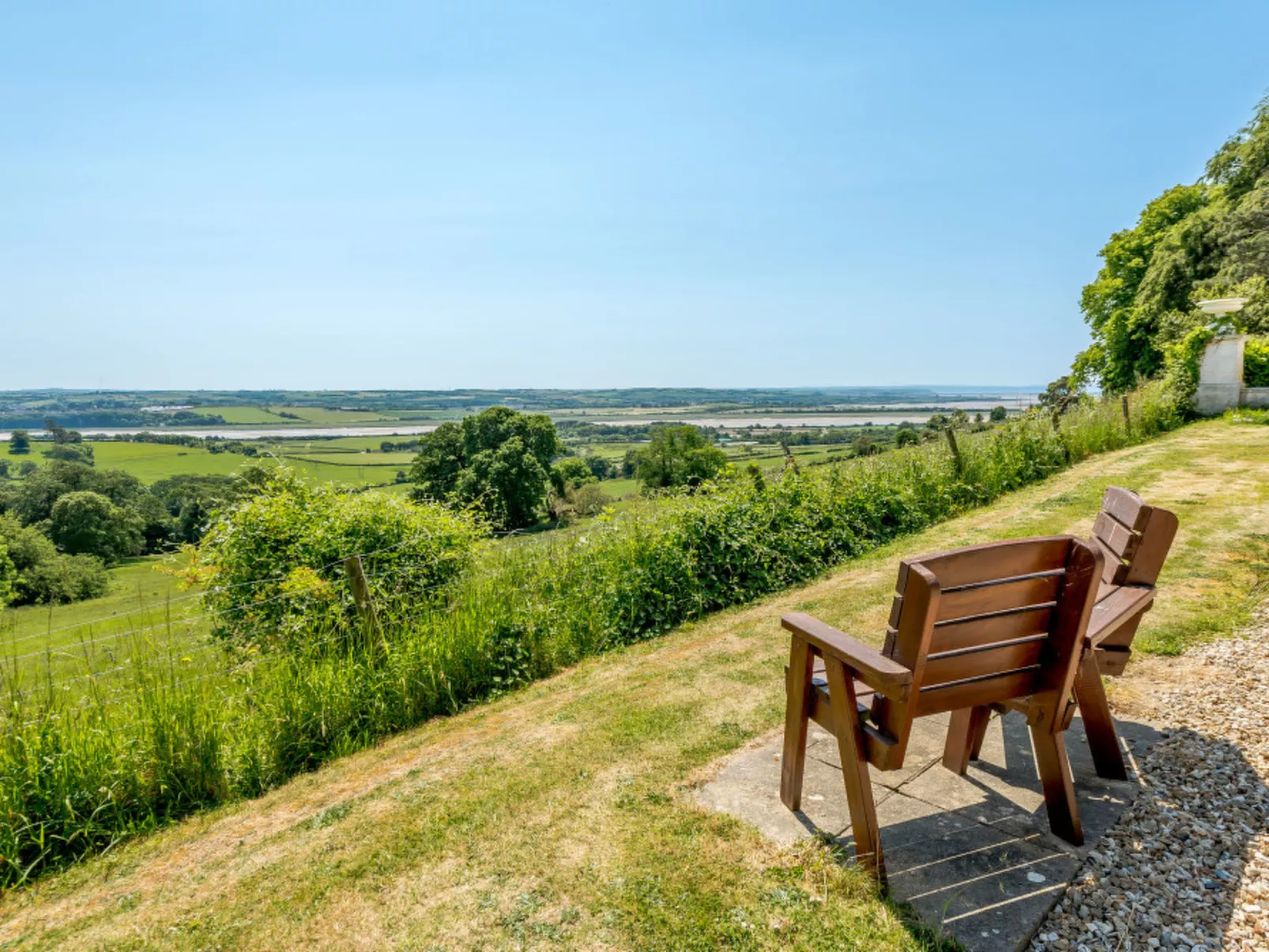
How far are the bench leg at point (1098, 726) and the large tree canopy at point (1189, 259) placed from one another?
60.8 feet

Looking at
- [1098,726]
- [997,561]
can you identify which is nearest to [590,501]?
[1098,726]

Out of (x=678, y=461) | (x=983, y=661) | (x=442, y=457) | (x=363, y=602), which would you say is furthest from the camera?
(x=442, y=457)

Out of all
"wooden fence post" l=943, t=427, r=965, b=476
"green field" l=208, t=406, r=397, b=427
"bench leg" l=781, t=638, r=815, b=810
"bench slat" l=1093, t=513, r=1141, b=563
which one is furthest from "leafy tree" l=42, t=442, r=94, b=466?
"bench slat" l=1093, t=513, r=1141, b=563

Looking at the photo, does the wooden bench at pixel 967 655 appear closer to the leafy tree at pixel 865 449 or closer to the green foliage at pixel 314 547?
the green foliage at pixel 314 547

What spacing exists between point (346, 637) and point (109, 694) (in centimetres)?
147

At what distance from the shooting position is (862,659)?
2096 millimetres

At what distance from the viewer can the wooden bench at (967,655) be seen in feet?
6.70

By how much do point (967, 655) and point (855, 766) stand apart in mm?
557

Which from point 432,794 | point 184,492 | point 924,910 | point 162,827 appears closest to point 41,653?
point 162,827

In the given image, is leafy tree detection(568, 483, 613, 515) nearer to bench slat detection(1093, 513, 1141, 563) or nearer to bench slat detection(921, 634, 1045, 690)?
bench slat detection(1093, 513, 1141, 563)

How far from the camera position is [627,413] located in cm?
10056

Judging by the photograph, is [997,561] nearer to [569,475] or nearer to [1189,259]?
[1189,259]

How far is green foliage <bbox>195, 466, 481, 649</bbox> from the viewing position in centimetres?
596

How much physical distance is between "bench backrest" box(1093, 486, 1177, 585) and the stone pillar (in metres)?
15.0
